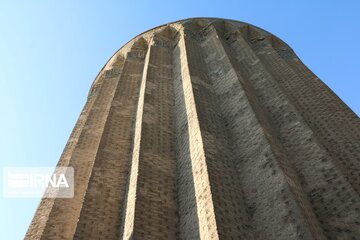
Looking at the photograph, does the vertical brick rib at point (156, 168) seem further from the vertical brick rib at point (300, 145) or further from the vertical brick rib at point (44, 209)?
the vertical brick rib at point (44, 209)

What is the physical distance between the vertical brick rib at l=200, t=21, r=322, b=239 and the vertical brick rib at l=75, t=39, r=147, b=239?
1935 millimetres

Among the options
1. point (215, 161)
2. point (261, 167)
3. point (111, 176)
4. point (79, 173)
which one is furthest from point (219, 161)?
point (79, 173)

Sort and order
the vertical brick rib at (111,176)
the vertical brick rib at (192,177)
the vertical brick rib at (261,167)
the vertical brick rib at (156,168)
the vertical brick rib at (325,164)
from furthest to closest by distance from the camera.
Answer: the vertical brick rib at (111,176), the vertical brick rib at (156,168), the vertical brick rib at (325,164), the vertical brick rib at (192,177), the vertical brick rib at (261,167)

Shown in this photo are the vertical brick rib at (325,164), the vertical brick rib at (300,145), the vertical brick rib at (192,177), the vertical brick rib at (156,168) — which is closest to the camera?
the vertical brick rib at (192,177)

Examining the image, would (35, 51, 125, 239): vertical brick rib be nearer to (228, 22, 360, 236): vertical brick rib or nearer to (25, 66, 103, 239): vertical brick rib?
(25, 66, 103, 239): vertical brick rib

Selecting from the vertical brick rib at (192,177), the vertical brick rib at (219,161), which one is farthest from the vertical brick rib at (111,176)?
the vertical brick rib at (219,161)

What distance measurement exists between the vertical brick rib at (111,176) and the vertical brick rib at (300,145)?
261 centimetres

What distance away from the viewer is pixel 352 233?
4.32m

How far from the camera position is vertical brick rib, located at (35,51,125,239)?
6.94m

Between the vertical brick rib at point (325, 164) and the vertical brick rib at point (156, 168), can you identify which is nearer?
the vertical brick rib at point (325, 164)

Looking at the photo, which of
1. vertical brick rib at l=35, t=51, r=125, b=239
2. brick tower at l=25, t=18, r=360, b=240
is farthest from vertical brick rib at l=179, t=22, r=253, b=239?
vertical brick rib at l=35, t=51, r=125, b=239

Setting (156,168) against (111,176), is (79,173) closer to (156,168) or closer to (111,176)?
(111,176)

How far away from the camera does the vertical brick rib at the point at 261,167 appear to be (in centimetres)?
434

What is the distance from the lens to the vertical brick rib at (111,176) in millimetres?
5820
